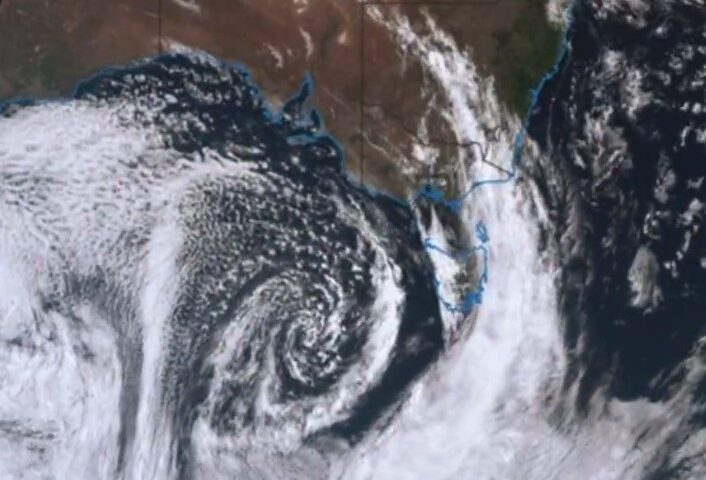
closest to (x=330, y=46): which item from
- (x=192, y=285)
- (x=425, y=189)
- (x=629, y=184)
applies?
(x=425, y=189)

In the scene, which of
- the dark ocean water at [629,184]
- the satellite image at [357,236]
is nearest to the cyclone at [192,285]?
the satellite image at [357,236]

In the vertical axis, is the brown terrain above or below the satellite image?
above

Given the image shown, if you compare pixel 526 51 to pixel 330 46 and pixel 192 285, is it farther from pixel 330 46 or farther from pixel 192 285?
pixel 192 285

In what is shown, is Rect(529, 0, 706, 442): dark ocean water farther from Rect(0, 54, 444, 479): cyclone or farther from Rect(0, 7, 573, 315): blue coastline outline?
Rect(0, 54, 444, 479): cyclone

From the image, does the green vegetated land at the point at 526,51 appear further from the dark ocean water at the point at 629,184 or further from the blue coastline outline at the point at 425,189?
the blue coastline outline at the point at 425,189

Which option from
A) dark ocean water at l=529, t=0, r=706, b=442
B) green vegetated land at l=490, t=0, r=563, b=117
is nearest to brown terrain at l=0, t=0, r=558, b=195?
green vegetated land at l=490, t=0, r=563, b=117

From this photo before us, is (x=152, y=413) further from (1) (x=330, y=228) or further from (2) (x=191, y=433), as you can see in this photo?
(1) (x=330, y=228)

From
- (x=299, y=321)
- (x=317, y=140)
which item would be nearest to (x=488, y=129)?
(x=317, y=140)

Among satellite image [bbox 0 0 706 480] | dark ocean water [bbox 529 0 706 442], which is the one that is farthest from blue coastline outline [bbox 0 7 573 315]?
dark ocean water [bbox 529 0 706 442]
